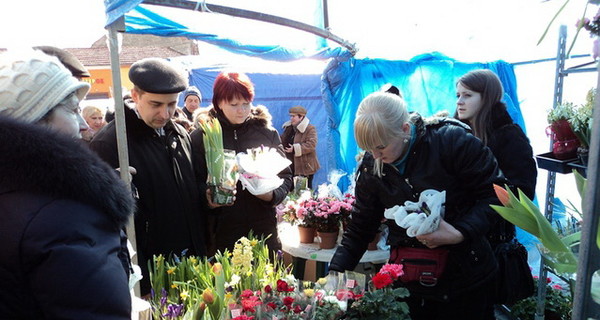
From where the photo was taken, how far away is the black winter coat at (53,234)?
78 cm

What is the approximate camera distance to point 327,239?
2717 mm

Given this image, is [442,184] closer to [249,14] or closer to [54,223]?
[54,223]

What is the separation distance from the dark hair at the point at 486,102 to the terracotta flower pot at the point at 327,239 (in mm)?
1110

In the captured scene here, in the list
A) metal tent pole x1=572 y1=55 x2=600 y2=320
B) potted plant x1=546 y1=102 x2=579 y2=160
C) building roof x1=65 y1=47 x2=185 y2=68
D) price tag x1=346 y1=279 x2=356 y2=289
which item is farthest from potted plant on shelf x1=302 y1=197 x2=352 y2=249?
building roof x1=65 y1=47 x2=185 y2=68

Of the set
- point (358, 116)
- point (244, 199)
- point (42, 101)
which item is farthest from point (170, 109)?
point (42, 101)

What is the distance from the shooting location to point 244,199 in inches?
Result: 101

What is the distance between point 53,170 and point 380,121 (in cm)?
122

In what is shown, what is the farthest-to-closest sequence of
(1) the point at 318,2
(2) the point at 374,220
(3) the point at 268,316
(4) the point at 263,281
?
(1) the point at 318,2 → (2) the point at 374,220 → (4) the point at 263,281 → (3) the point at 268,316

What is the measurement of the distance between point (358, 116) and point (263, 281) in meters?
0.82

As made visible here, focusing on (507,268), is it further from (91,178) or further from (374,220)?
(91,178)

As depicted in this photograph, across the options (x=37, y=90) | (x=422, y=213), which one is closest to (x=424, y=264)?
(x=422, y=213)

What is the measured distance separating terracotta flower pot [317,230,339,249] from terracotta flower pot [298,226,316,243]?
0.25 ft

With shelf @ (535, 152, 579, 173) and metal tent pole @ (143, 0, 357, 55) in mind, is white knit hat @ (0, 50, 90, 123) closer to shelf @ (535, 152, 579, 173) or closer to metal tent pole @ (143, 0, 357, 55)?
metal tent pole @ (143, 0, 357, 55)

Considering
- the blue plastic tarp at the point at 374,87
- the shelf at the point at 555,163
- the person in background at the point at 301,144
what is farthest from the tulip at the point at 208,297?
the person in background at the point at 301,144
